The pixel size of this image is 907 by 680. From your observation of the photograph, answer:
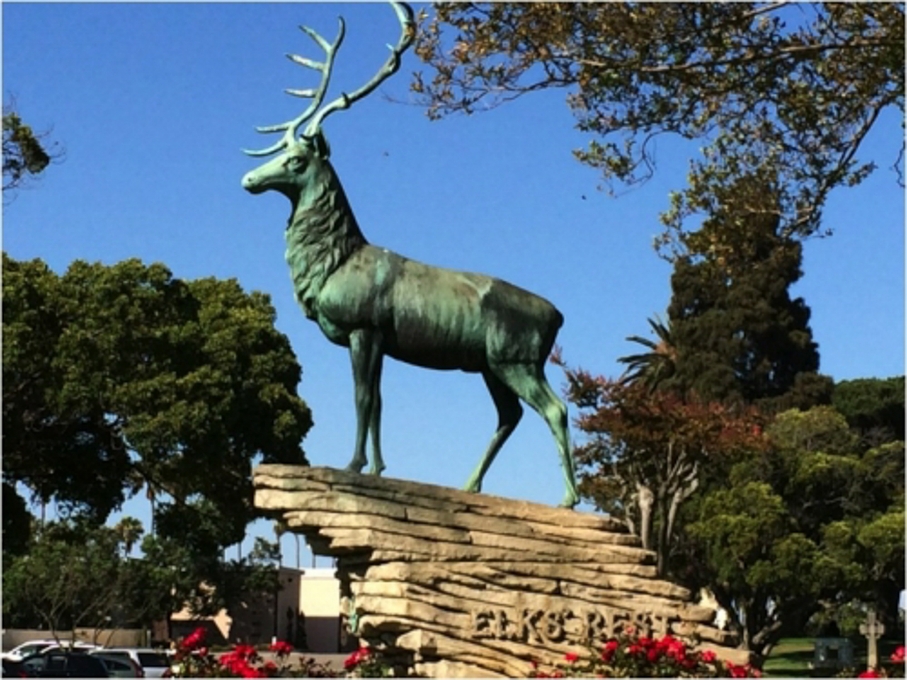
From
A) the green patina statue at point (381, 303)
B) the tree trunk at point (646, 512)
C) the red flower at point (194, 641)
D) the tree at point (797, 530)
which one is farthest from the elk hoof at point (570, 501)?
the tree at point (797, 530)

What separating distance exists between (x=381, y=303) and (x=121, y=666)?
1333cm

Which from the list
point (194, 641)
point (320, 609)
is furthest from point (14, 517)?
point (320, 609)

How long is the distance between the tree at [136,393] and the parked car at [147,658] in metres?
2.52

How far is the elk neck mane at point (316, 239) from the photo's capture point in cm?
1348

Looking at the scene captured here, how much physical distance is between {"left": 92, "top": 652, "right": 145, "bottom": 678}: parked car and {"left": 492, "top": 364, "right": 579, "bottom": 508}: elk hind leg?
12.1 m

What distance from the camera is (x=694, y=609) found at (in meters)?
13.6

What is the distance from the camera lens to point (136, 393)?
26.2 metres

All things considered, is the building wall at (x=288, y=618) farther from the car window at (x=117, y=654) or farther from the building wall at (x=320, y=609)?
the car window at (x=117, y=654)

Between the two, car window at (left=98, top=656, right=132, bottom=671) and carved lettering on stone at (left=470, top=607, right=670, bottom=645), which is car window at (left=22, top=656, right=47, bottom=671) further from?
carved lettering on stone at (left=470, top=607, right=670, bottom=645)

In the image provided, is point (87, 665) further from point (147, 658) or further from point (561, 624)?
point (561, 624)

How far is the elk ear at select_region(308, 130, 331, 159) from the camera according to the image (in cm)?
1358

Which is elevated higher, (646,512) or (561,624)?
(646,512)

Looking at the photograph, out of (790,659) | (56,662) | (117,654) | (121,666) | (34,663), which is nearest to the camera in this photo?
(56,662)

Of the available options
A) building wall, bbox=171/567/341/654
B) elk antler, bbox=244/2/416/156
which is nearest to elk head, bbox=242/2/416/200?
elk antler, bbox=244/2/416/156
